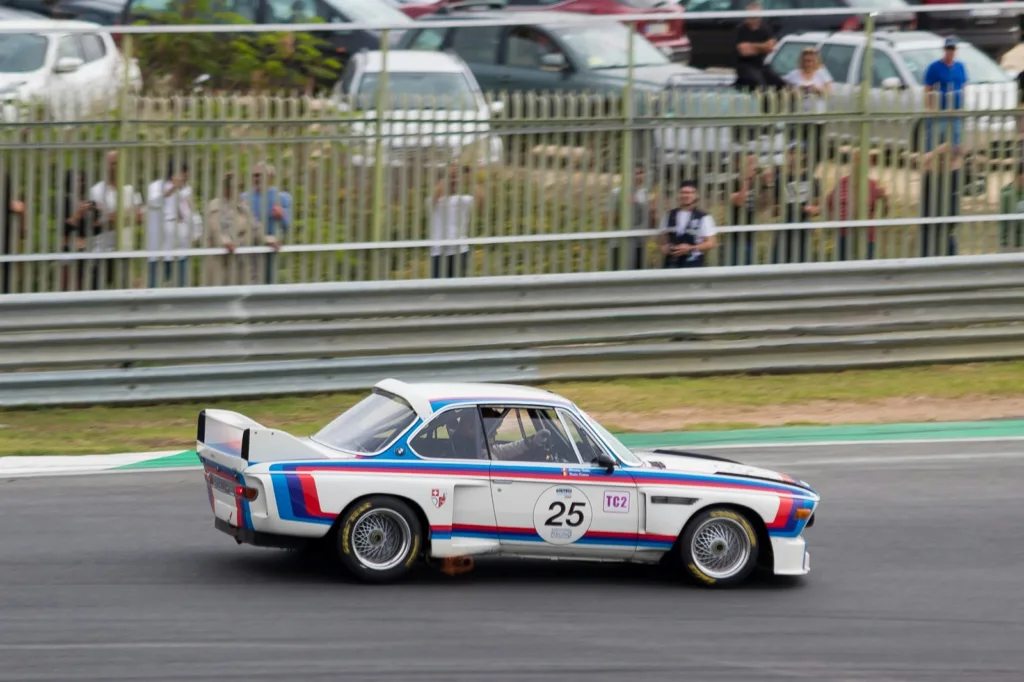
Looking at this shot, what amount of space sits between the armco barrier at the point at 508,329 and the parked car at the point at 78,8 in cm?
1168

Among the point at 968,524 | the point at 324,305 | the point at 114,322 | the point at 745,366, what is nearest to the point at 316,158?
the point at 324,305

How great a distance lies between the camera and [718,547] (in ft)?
29.6

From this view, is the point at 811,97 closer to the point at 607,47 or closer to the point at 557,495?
the point at 607,47

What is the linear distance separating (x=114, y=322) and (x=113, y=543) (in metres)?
4.51

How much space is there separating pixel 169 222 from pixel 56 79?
2.21 m

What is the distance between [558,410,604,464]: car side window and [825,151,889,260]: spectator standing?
7249mm

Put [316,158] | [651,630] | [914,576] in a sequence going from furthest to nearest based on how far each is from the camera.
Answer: [316,158] → [914,576] → [651,630]

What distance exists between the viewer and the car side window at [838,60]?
51.5ft

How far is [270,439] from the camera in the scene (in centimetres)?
847

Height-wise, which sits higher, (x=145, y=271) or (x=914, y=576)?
(x=145, y=271)

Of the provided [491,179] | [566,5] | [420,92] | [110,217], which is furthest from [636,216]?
[566,5]

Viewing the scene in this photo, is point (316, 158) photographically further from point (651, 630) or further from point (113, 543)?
point (651, 630)

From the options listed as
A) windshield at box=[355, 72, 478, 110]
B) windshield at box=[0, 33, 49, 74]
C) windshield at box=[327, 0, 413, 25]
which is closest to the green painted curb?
windshield at box=[355, 72, 478, 110]

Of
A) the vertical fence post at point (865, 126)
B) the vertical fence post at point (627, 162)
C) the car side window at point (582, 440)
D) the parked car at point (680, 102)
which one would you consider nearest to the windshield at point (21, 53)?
the parked car at point (680, 102)
